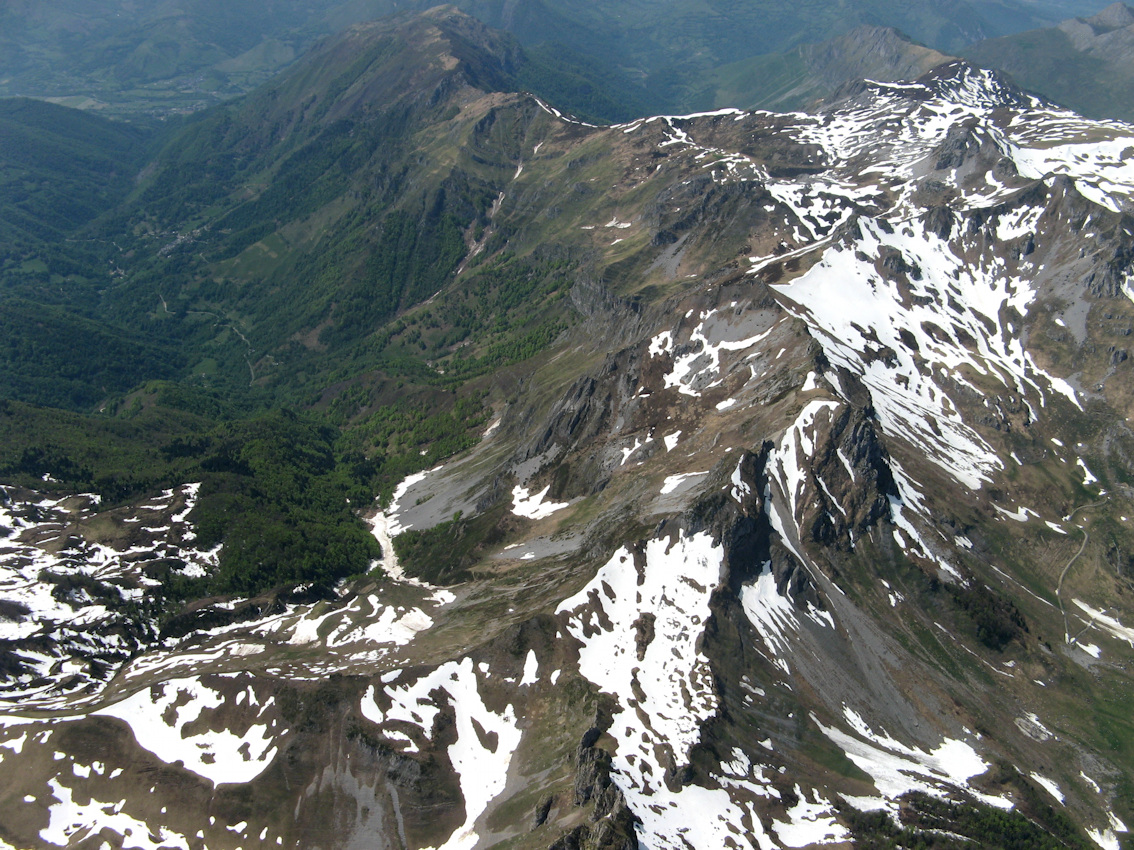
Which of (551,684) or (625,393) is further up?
(625,393)

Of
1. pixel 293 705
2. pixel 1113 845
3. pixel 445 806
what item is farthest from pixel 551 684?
pixel 1113 845

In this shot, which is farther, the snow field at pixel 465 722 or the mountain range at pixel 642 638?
the snow field at pixel 465 722

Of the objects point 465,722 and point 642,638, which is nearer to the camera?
point 465,722

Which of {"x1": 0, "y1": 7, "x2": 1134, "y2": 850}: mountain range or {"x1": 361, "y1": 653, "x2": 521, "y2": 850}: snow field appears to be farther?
{"x1": 361, "y1": 653, "x2": 521, "y2": 850}: snow field

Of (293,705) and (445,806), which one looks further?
Result: (293,705)

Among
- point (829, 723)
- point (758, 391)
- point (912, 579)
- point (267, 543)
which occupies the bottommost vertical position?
point (267, 543)

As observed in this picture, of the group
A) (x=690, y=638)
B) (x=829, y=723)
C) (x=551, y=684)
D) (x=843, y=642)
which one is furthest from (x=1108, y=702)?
(x=551, y=684)

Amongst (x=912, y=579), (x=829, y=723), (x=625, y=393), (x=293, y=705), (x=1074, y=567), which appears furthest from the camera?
(x=625, y=393)

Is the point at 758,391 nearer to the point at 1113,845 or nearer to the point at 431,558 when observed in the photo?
the point at 431,558

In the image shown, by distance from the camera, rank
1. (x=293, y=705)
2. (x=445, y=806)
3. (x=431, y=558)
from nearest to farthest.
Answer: (x=445, y=806), (x=293, y=705), (x=431, y=558)

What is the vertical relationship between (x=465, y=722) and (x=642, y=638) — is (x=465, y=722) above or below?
below
